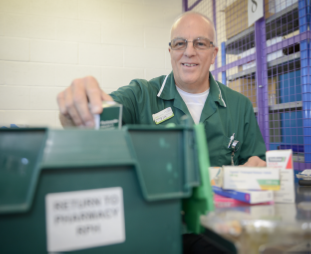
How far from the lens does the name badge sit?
51.7 inches

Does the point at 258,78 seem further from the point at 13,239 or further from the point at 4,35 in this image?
the point at 4,35

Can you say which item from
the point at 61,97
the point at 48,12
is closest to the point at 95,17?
the point at 48,12

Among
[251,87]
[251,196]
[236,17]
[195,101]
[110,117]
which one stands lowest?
[251,196]

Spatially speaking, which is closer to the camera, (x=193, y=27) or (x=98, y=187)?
(x=98, y=187)

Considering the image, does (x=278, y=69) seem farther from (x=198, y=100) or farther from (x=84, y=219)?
(x=84, y=219)

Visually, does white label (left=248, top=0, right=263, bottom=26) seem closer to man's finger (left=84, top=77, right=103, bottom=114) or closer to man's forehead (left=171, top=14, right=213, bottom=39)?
man's forehead (left=171, top=14, right=213, bottom=39)

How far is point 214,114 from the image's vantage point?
1.33 metres

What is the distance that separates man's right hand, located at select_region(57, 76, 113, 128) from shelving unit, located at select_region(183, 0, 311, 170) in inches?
56.2

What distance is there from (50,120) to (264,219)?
2.34 metres

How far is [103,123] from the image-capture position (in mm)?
525

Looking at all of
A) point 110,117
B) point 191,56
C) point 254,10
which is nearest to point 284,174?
point 110,117

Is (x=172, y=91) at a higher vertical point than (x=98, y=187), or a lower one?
higher

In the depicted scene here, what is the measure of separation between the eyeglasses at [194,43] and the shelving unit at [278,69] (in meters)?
0.63

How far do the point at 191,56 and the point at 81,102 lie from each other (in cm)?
99
